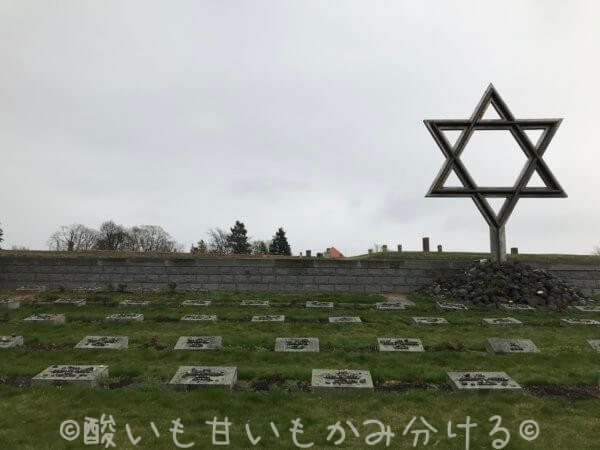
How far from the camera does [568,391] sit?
268 inches

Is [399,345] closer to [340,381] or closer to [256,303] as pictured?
[340,381]

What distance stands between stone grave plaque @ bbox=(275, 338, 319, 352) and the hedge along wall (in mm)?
7603

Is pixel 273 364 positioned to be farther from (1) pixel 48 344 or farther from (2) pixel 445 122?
(2) pixel 445 122

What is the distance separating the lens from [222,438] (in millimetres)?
5199

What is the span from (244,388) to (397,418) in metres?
2.48

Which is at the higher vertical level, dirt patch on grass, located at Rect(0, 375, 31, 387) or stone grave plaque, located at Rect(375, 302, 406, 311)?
stone grave plaque, located at Rect(375, 302, 406, 311)

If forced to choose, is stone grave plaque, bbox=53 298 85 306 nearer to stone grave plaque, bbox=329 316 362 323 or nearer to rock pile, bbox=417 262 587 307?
stone grave plaque, bbox=329 316 362 323

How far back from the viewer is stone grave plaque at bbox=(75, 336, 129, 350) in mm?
9047

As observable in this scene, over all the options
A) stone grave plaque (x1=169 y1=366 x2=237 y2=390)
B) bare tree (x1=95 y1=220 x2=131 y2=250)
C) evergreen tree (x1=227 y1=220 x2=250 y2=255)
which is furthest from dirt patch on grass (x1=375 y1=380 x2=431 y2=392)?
bare tree (x1=95 y1=220 x2=131 y2=250)

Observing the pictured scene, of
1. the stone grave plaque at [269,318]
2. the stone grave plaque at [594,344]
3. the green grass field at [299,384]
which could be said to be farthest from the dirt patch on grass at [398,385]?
the stone grave plaque at [269,318]

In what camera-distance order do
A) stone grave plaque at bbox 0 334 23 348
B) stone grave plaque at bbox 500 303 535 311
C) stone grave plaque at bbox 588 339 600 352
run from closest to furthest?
stone grave plaque at bbox 588 339 600 352 → stone grave plaque at bbox 0 334 23 348 → stone grave plaque at bbox 500 303 535 311

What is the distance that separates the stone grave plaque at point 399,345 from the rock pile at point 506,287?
5877 millimetres

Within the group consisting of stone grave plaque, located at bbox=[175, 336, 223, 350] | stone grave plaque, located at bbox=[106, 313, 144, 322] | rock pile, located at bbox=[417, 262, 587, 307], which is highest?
rock pile, located at bbox=[417, 262, 587, 307]

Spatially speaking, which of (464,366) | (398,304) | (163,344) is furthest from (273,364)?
(398,304)
